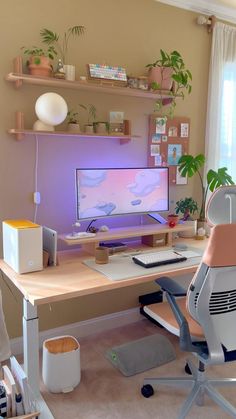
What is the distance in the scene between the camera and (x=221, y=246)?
1428 mm

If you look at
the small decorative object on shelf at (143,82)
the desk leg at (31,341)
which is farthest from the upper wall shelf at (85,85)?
the desk leg at (31,341)

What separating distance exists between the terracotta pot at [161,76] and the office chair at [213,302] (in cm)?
109

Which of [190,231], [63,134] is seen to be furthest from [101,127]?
[190,231]

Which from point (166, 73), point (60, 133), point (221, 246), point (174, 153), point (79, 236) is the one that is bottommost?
point (79, 236)

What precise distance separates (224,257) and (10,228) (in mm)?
1088

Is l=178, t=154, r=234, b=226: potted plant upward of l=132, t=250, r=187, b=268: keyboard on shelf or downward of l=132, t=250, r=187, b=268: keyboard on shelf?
upward

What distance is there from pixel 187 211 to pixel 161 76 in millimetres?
1009

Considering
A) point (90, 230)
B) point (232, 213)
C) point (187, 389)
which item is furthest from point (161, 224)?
point (187, 389)

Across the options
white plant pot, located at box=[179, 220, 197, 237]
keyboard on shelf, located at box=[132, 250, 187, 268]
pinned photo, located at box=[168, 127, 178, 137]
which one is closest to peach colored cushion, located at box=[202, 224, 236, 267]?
keyboard on shelf, located at box=[132, 250, 187, 268]

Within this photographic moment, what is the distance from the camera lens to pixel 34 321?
1.72m

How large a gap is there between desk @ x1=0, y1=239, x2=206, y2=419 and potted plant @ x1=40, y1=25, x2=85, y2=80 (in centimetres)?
118

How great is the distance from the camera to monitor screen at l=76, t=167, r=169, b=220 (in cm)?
219

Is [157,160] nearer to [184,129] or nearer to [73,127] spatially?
[184,129]

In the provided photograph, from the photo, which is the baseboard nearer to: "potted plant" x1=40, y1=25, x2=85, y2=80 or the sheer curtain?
the sheer curtain
